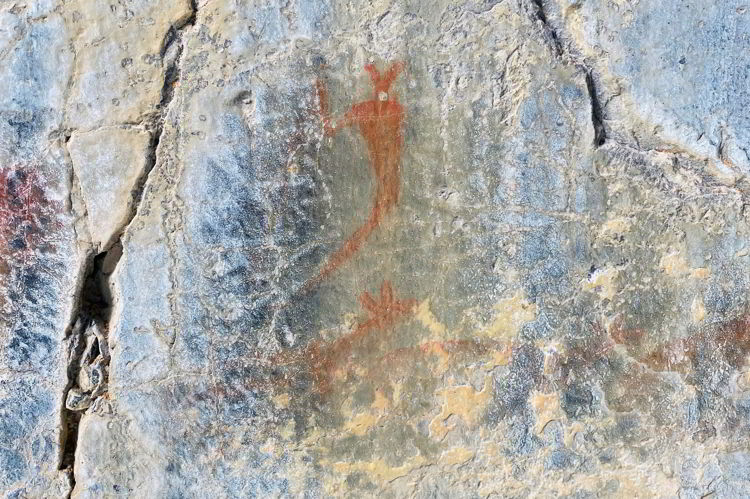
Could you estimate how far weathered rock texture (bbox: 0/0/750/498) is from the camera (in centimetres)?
205

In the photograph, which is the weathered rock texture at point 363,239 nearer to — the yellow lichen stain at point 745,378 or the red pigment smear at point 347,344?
the red pigment smear at point 347,344

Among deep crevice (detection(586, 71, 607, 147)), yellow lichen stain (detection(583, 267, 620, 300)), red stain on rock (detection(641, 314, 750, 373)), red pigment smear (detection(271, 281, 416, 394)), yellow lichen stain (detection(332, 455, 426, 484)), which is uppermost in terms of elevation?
deep crevice (detection(586, 71, 607, 147))

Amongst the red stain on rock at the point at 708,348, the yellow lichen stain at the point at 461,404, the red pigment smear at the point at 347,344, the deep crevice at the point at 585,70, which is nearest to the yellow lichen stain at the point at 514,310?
the yellow lichen stain at the point at 461,404

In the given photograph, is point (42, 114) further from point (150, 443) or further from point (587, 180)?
point (587, 180)

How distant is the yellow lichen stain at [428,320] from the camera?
6.81 ft

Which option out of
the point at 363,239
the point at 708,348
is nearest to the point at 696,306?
the point at 708,348

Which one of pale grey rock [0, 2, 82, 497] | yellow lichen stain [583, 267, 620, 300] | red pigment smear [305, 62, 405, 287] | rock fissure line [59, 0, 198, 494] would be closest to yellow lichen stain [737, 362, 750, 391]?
yellow lichen stain [583, 267, 620, 300]

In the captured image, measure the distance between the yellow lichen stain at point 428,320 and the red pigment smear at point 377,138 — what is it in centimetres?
25

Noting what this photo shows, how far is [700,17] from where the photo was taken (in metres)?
2.07

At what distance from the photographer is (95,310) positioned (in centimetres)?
212

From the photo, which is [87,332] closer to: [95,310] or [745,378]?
[95,310]

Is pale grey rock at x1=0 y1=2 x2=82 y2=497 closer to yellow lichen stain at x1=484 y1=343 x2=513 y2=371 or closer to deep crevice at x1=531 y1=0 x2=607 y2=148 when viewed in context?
yellow lichen stain at x1=484 y1=343 x2=513 y2=371

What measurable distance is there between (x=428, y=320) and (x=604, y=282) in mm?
516

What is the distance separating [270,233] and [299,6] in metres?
0.65
